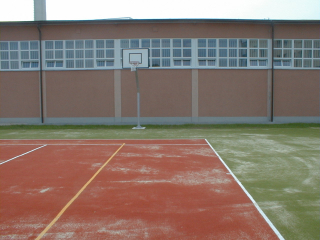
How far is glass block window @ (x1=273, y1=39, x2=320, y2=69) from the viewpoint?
861 inches

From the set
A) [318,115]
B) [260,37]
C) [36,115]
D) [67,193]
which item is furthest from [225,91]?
[67,193]

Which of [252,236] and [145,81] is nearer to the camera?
[252,236]

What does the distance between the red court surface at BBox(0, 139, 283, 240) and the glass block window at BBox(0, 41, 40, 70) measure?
13.0m

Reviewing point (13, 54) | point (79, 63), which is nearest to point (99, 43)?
point (79, 63)

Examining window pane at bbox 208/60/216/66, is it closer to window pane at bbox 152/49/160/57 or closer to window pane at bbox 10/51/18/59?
window pane at bbox 152/49/160/57

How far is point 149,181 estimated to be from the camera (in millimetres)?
7566

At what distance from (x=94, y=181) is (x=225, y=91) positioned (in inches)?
628

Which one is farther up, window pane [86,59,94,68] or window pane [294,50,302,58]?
window pane [294,50,302,58]

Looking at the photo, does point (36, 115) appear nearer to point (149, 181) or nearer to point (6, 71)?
point (6, 71)

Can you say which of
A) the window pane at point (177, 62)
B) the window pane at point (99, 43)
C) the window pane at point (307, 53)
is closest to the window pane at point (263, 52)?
the window pane at point (307, 53)

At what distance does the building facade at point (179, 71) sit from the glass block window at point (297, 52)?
0.07m

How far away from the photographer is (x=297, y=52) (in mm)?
21906

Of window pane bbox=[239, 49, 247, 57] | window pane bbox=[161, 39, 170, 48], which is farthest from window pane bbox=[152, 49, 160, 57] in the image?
window pane bbox=[239, 49, 247, 57]

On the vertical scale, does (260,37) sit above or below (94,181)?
above
